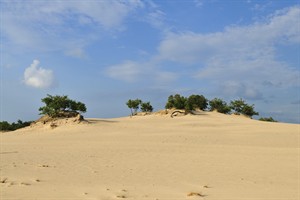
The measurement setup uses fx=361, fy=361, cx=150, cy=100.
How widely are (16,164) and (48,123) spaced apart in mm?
17292

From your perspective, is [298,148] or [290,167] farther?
[298,148]

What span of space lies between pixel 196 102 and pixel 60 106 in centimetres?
1683

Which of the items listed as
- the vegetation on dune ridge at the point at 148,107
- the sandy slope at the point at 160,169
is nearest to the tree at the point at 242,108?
the vegetation on dune ridge at the point at 148,107

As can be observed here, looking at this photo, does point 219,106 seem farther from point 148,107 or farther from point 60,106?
point 60,106

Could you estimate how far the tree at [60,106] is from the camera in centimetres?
2991

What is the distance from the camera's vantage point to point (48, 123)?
1172 inches

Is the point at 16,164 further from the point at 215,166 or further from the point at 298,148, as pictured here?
the point at 298,148

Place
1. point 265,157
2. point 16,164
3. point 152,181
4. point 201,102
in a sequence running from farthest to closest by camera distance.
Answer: point 201,102
point 265,157
point 16,164
point 152,181

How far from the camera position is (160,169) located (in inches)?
504

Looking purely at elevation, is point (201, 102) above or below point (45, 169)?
above

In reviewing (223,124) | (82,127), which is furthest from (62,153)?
(223,124)

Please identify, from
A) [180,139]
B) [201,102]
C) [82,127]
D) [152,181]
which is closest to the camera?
[152,181]

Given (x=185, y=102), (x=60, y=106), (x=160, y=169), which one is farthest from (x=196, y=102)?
(x=160, y=169)

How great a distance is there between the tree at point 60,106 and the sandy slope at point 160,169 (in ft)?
15.7
